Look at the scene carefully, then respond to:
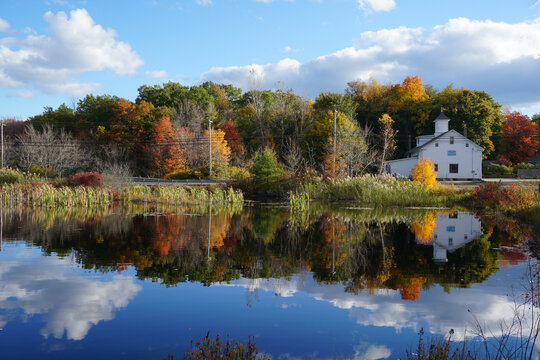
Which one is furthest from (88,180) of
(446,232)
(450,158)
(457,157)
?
(457,157)

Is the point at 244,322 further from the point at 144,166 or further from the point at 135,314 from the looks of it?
the point at 144,166

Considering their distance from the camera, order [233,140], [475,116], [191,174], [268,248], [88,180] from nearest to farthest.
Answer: [268,248] → [88,180] → [191,174] → [233,140] → [475,116]

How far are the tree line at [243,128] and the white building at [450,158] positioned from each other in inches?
118

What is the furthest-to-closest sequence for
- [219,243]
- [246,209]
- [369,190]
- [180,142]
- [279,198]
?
[180,142] < [279,198] < [369,190] < [246,209] < [219,243]

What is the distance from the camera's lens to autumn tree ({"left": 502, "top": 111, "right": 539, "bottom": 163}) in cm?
5903

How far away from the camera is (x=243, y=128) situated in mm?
57250

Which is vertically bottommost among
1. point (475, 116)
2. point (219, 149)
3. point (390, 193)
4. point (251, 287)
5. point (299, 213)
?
point (251, 287)

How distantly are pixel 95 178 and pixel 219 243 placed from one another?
1727 centimetres

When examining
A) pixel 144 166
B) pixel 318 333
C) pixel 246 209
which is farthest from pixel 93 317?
pixel 144 166

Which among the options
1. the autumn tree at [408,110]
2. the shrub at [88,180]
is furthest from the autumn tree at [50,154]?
the autumn tree at [408,110]

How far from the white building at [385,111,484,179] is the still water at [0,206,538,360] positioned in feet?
113

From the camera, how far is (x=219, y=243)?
13641mm

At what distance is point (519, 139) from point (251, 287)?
62.5m

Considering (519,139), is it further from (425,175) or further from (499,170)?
(425,175)
